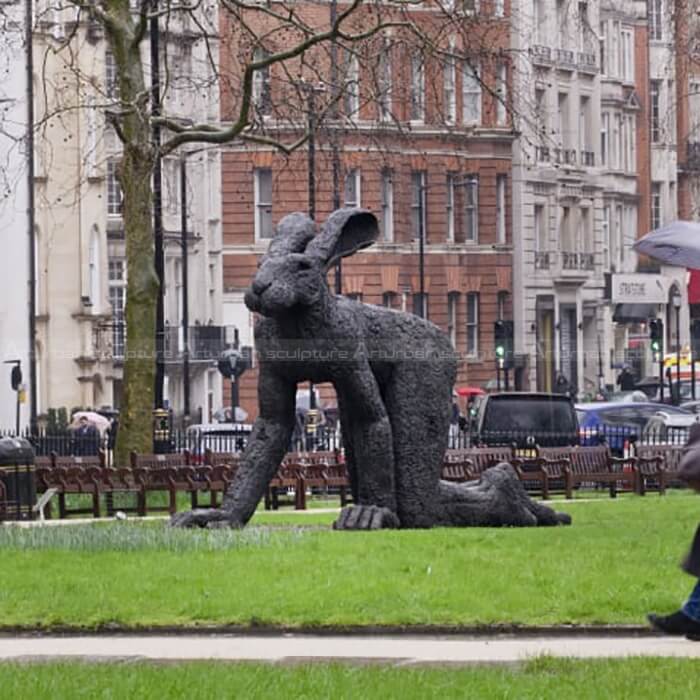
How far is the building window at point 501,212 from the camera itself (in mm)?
90688

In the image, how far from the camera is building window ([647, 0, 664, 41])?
97.6 meters

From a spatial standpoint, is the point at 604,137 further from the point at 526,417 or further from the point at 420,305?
the point at 526,417

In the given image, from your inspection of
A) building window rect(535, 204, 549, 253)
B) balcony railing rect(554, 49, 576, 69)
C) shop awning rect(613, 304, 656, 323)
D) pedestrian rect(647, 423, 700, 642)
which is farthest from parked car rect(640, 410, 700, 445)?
building window rect(535, 204, 549, 253)

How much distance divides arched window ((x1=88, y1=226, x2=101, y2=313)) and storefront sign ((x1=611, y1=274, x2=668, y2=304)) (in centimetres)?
2045

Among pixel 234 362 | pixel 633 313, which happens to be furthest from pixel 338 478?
pixel 633 313

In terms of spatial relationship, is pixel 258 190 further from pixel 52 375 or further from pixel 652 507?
pixel 652 507

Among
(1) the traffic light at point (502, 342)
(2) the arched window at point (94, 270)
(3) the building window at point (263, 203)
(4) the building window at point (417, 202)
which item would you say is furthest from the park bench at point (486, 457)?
(3) the building window at point (263, 203)

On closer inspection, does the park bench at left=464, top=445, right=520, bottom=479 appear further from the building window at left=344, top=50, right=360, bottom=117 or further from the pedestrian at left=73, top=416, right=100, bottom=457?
the pedestrian at left=73, top=416, right=100, bottom=457

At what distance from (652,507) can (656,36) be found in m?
71.1

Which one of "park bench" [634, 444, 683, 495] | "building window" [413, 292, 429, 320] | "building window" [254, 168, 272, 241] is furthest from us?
"building window" [413, 292, 429, 320]

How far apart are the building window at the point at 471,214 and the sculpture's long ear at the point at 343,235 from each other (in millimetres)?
63119

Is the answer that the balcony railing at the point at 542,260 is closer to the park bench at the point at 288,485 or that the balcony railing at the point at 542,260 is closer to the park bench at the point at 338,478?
the park bench at the point at 338,478

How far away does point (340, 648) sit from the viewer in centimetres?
1692

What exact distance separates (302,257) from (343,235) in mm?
930
